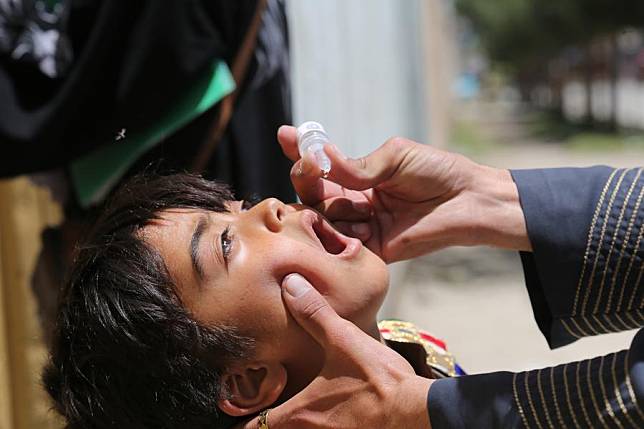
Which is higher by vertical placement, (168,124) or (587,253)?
(168,124)

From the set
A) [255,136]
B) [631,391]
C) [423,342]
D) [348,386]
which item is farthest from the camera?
[255,136]

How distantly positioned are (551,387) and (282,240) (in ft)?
1.70

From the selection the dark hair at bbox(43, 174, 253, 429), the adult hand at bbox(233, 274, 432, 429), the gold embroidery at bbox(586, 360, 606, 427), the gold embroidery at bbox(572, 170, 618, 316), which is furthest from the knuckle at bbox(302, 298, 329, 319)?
the gold embroidery at bbox(572, 170, 618, 316)

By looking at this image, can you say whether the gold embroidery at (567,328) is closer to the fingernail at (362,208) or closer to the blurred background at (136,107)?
the fingernail at (362,208)

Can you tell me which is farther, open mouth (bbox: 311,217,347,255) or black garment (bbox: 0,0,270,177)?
black garment (bbox: 0,0,270,177)

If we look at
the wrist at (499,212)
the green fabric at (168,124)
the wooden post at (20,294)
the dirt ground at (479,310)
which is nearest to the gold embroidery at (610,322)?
the wrist at (499,212)

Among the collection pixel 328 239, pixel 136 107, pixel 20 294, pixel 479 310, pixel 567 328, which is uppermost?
pixel 136 107

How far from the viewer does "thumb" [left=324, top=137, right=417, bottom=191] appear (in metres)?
1.59

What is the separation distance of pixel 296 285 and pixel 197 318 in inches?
7.2

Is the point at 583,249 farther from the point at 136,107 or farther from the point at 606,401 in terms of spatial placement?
the point at 136,107

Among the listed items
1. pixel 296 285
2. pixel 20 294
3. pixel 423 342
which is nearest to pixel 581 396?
pixel 296 285

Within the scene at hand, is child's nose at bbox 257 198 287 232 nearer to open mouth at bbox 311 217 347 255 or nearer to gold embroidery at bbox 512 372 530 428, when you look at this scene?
open mouth at bbox 311 217 347 255

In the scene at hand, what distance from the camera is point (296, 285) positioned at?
143 cm

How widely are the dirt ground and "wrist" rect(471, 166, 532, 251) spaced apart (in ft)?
8.44
